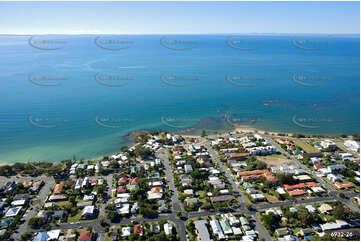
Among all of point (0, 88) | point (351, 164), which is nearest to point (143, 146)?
point (351, 164)

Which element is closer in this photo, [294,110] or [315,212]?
[315,212]

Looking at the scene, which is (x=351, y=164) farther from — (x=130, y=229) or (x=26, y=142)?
(x=26, y=142)

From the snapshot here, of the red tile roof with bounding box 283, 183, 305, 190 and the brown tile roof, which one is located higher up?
the red tile roof with bounding box 283, 183, 305, 190
